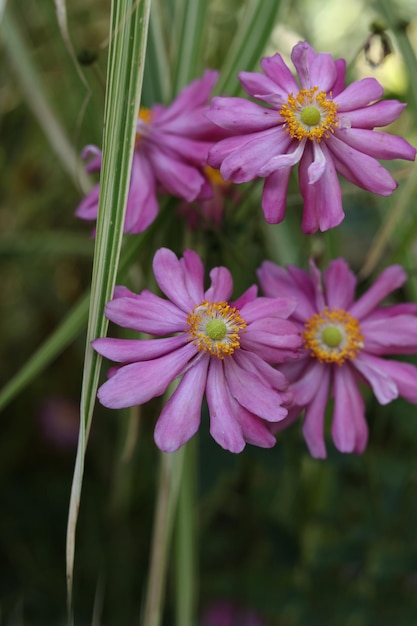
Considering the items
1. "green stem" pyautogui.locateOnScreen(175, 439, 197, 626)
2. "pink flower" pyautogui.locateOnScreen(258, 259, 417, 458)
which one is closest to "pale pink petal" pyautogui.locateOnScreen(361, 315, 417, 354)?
"pink flower" pyautogui.locateOnScreen(258, 259, 417, 458)

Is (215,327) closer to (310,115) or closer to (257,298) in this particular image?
(257,298)

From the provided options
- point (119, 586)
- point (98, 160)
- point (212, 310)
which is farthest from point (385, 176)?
point (119, 586)

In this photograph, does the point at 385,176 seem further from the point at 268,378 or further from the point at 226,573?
the point at 226,573

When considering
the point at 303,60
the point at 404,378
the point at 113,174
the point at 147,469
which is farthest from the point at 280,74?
the point at 147,469

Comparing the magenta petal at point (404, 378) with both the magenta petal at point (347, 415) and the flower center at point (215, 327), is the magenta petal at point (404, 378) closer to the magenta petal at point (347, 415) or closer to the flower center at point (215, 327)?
the magenta petal at point (347, 415)

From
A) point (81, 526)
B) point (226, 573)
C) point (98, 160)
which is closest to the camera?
point (98, 160)

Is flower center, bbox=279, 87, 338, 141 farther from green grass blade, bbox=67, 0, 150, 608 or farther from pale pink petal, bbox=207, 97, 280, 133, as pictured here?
green grass blade, bbox=67, 0, 150, 608

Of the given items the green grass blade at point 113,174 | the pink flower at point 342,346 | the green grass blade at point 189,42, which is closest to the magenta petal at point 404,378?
the pink flower at point 342,346
